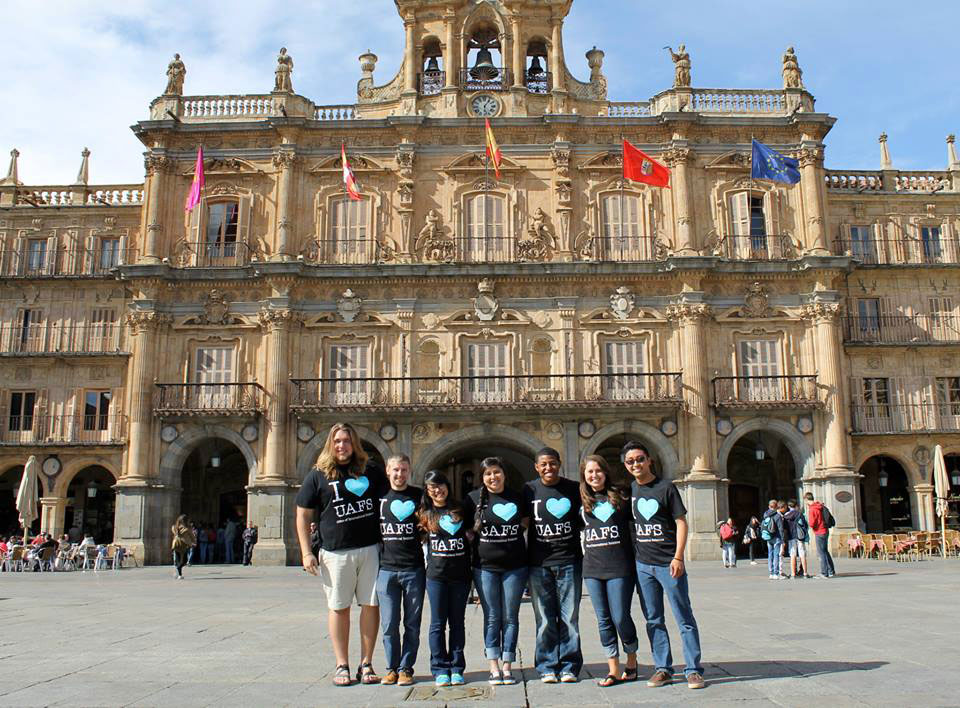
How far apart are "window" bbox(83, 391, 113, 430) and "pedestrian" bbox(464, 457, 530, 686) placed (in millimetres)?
29125

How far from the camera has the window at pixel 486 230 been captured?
31922mm

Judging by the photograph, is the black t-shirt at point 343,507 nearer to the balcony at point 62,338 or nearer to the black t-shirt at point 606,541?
the black t-shirt at point 606,541

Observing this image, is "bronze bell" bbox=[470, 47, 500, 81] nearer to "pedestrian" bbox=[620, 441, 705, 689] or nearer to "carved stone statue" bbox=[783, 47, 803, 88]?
"carved stone statue" bbox=[783, 47, 803, 88]

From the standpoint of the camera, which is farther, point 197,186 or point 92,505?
point 92,505

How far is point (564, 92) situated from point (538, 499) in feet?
89.2

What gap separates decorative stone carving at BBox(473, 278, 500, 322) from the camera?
31109 mm

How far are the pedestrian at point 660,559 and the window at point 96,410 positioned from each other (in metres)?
29.8

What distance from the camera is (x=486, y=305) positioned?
31.2m

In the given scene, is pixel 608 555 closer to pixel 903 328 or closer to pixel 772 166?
pixel 772 166

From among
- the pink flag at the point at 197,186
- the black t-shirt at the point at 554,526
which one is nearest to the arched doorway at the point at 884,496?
the pink flag at the point at 197,186

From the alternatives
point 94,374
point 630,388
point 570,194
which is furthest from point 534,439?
point 94,374

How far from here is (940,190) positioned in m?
35.5

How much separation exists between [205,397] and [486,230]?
37.3ft

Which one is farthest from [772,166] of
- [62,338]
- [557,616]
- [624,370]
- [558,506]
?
[62,338]
